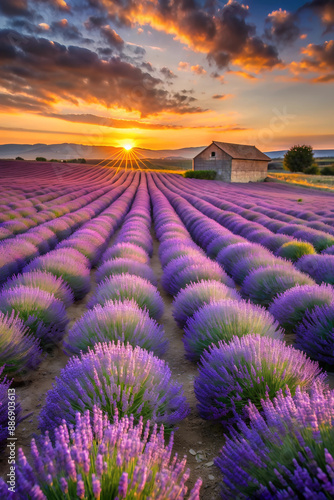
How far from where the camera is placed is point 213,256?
22.0ft

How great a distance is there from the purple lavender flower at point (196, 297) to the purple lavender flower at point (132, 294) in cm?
24

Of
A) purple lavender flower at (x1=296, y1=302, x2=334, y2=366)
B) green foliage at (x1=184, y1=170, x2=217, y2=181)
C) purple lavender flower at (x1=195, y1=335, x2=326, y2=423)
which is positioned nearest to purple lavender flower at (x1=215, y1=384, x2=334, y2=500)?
purple lavender flower at (x1=195, y1=335, x2=326, y2=423)

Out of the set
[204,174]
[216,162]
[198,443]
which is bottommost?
[198,443]

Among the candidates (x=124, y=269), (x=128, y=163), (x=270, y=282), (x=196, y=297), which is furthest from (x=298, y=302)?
(x=128, y=163)

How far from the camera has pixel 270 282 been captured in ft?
13.0

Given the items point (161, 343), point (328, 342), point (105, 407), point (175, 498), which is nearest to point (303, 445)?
point (175, 498)

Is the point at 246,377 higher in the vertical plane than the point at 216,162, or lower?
lower

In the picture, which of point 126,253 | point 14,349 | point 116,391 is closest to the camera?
point 116,391

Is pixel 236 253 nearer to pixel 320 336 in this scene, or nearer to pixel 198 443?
pixel 320 336

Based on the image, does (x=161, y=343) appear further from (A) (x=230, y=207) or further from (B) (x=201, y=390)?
(A) (x=230, y=207)

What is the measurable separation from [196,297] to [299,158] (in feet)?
188

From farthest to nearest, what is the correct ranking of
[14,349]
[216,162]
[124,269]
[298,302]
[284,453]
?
1. [216,162]
2. [124,269]
3. [298,302]
4. [14,349]
5. [284,453]

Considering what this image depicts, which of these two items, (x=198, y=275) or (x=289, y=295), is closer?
(x=289, y=295)

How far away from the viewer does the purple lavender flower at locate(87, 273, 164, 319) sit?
3.27m
